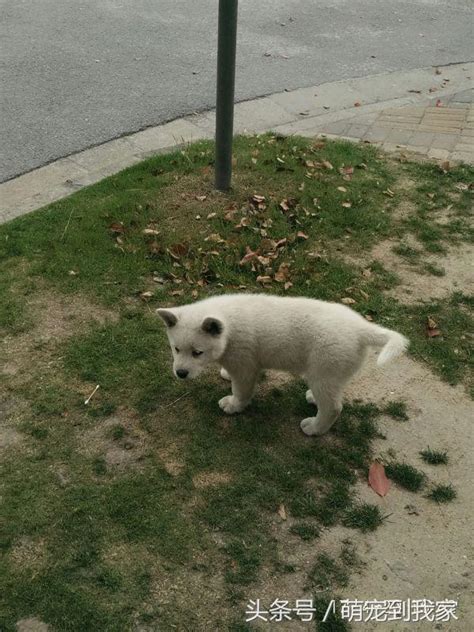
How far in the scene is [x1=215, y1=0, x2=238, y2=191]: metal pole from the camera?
5363mm

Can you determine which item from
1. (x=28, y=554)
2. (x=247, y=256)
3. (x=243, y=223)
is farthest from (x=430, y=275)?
(x=28, y=554)

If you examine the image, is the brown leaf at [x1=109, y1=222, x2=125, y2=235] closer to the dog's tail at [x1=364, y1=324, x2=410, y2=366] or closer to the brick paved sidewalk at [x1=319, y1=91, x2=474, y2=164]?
the dog's tail at [x1=364, y1=324, x2=410, y2=366]

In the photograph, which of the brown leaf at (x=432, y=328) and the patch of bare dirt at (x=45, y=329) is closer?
the patch of bare dirt at (x=45, y=329)

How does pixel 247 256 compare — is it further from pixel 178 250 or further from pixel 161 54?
pixel 161 54

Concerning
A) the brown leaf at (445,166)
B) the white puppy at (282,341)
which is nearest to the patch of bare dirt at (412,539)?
the white puppy at (282,341)

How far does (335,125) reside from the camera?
793cm

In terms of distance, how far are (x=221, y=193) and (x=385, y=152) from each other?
224 cm

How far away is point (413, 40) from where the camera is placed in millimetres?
10734

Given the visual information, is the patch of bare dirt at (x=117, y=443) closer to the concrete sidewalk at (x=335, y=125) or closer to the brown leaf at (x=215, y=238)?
the brown leaf at (x=215, y=238)

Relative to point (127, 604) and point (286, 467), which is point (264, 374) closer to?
point (286, 467)

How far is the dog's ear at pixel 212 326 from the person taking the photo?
3590 mm

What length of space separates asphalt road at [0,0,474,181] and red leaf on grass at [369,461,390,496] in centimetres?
479

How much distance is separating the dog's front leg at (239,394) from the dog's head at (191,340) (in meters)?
0.25

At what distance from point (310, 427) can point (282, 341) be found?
1.95 feet
